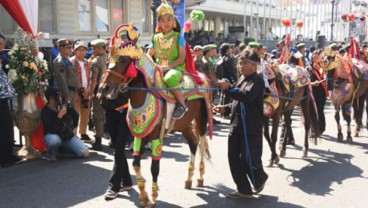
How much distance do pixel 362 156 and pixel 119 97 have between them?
4910mm

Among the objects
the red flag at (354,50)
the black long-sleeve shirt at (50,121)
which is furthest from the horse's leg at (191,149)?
the red flag at (354,50)

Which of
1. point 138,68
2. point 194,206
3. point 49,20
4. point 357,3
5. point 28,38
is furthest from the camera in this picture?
point 357,3

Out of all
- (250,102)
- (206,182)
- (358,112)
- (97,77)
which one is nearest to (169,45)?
(250,102)

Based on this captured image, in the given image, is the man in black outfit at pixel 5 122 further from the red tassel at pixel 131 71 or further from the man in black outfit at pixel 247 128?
the man in black outfit at pixel 247 128

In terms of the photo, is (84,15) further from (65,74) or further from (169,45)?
(169,45)

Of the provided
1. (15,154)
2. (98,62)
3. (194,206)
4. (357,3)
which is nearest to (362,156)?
(194,206)

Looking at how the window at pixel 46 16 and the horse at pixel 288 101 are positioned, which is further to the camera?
the window at pixel 46 16

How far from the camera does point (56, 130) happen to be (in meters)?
7.45

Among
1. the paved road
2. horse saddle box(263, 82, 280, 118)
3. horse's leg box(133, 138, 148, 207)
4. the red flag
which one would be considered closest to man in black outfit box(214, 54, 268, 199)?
the paved road

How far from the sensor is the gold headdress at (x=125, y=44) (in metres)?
4.65

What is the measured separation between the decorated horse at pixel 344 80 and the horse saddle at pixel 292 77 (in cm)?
116

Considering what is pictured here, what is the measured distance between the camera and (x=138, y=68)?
4.79m

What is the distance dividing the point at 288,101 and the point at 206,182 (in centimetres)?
237

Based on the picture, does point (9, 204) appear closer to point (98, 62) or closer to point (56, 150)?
point (56, 150)
